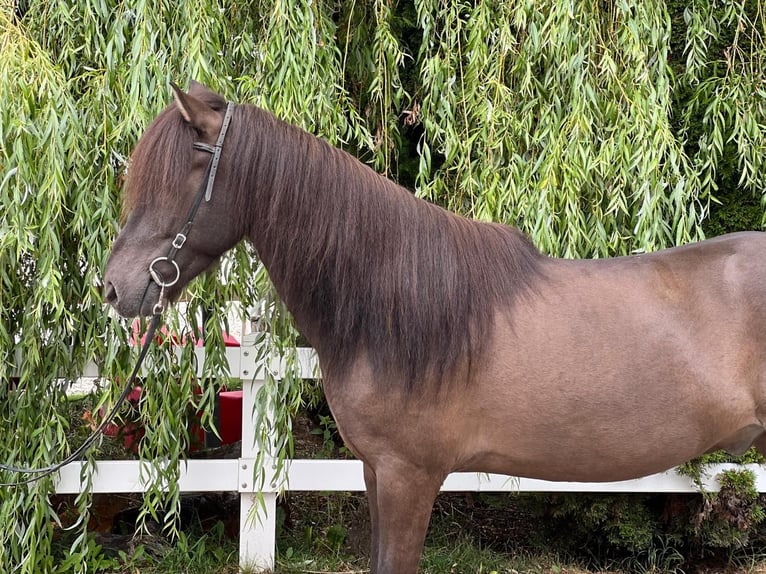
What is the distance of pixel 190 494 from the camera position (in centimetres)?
458

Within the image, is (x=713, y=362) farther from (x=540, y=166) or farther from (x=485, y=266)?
(x=540, y=166)

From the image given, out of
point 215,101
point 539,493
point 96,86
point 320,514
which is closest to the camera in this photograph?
point 215,101

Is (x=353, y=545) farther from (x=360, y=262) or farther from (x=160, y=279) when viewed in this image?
(x=160, y=279)

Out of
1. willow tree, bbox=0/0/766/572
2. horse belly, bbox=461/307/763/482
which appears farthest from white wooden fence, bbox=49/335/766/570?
horse belly, bbox=461/307/763/482

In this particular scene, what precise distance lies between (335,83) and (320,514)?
2802mm

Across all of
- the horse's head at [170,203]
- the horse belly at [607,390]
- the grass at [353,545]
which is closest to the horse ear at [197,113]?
the horse's head at [170,203]

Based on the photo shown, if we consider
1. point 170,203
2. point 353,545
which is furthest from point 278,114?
point 353,545

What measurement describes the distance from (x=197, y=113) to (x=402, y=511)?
4.81 ft

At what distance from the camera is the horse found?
7.92 ft

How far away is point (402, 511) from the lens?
2492mm

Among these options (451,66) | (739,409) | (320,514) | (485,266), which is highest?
(451,66)

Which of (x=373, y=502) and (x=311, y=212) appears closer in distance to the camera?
(x=311, y=212)

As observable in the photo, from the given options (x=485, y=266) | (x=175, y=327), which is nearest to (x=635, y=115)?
(x=485, y=266)

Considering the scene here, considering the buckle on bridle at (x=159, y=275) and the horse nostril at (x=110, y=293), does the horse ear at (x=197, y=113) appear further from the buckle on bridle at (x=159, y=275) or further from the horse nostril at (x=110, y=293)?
the horse nostril at (x=110, y=293)
